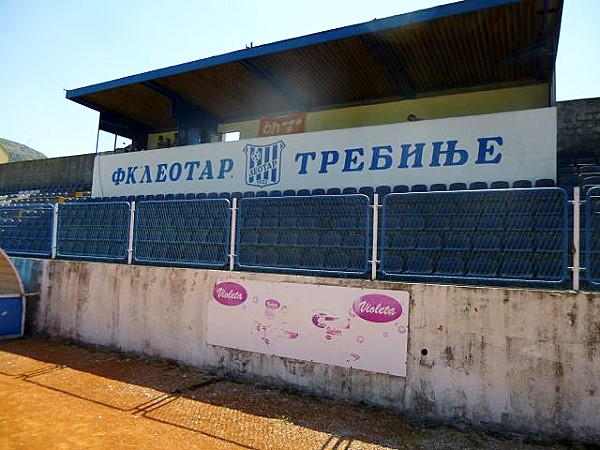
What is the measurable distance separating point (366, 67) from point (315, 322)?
21.1 feet

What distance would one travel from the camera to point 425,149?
7.69 meters

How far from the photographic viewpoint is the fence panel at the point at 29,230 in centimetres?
865

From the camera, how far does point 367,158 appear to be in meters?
8.21

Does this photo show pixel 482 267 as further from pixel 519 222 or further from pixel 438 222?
pixel 438 222

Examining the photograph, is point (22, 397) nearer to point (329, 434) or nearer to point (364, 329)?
point (329, 434)

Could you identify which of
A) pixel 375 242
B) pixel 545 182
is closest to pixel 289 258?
pixel 375 242

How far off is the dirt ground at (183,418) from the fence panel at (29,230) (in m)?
3.44

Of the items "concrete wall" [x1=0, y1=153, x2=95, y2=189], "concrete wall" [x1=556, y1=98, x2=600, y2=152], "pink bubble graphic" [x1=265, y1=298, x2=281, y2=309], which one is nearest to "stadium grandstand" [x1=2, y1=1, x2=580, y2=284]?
"concrete wall" [x1=556, y1=98, x2=600, y2=152]

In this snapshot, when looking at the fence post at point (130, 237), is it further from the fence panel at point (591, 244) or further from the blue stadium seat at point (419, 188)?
the fence panel at point (591, 244)

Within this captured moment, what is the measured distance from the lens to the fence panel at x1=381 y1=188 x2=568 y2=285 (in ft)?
15.0

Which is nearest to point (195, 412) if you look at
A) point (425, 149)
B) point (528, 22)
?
point (425, 149)

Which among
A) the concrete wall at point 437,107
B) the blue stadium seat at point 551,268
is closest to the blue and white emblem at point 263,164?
the concrete wall at point 437,107

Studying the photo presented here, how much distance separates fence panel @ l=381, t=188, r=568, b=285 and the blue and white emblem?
394 centimetres

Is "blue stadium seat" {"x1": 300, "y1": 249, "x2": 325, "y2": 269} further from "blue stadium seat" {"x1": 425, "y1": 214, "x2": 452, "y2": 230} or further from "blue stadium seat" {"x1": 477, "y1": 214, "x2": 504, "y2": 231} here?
"blue stadium seat" {"x1": 477, "y1": 214, "x2": 504, "y2": 231}
